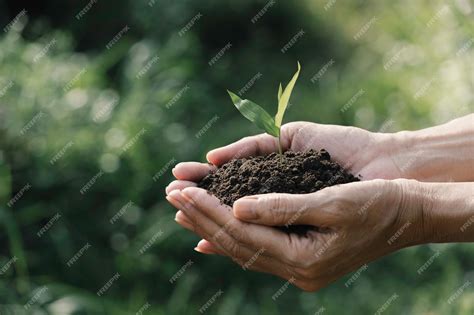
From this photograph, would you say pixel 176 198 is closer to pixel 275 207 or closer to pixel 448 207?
pixel 275 207

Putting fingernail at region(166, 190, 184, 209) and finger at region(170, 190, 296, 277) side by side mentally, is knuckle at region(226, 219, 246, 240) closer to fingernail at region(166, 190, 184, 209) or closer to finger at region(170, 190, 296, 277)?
finger at region(170, 190, 296, 277)

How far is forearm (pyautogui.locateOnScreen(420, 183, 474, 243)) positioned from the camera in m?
2.38

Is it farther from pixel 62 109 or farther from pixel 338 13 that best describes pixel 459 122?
pixel 338 13

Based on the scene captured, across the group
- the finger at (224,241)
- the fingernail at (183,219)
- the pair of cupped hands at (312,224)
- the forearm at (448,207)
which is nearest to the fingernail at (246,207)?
the pair of cupped hands at (312,224)

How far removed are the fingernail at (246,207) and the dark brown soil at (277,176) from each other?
0.20 m

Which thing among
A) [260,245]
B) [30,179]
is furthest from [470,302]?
[30,179]

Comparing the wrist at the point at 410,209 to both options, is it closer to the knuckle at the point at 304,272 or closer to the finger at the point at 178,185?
the knuckle at the point at 304,272

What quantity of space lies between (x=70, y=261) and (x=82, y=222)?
25 cm

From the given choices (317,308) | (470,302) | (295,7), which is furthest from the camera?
(295,7)

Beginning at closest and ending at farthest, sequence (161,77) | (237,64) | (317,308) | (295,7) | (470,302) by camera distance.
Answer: (470,302), (317,308), (161,77), (237,64), (295,7)

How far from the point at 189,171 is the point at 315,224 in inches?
24.3

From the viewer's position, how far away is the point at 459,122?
2781 millimetres

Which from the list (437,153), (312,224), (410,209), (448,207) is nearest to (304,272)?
(312,224)

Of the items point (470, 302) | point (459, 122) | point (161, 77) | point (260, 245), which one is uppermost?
point (161, 77)
